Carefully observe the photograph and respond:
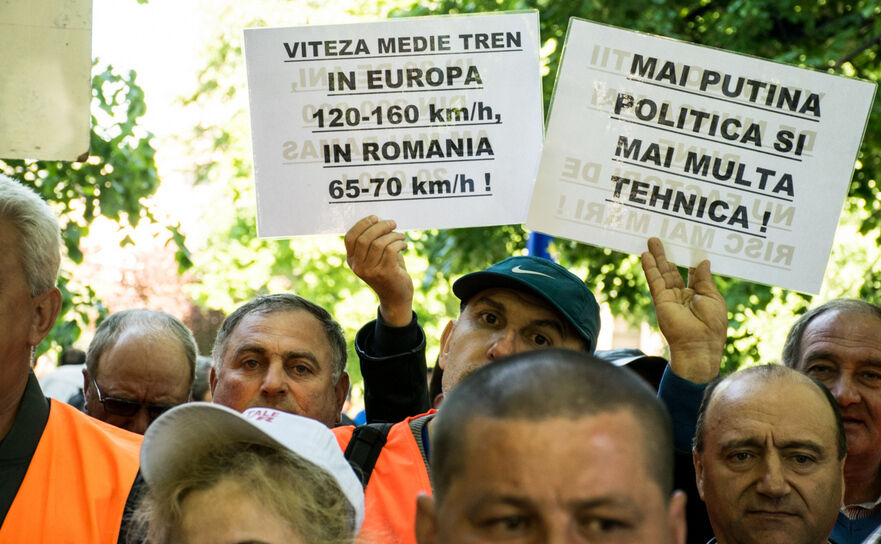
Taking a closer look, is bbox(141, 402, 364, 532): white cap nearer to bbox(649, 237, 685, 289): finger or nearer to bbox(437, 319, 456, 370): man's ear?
bbox(437, 319, 456, 370): man's ear

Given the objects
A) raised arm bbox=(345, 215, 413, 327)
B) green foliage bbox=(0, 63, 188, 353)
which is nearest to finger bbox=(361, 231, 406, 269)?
raised arm bbox=(345, 215, 413, 327)

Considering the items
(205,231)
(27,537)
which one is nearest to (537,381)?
(27,537)

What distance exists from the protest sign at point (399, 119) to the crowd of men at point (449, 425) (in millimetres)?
270

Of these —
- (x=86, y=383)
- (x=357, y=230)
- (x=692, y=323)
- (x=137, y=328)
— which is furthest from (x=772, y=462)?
(x=86, y=383)

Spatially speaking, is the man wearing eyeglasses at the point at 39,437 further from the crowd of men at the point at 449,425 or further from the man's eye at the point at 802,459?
the man's eye at the point at 802,459

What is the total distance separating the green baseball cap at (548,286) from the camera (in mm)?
3334

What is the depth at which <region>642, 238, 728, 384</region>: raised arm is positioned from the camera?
11.1 ft

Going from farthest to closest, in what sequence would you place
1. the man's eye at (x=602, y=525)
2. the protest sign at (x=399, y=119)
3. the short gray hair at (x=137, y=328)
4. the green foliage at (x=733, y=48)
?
1. the green foliage at (x=733, y=48)
2. the short gray hair at (x=137, y=328)
3. the protest sign at (x=399, y=119)
4. the man's eye at (x=602, y=525)

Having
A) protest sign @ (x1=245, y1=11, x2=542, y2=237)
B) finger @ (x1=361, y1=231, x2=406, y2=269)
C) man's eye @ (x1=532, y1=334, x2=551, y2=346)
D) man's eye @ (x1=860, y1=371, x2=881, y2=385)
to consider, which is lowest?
man's eye @ (x1=860, y1=371, x2=881, y2=385)

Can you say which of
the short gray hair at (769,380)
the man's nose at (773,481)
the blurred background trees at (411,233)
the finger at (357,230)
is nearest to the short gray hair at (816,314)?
the short gray hair at (769,380)

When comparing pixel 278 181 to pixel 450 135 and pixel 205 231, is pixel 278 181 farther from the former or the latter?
pixel 205 231

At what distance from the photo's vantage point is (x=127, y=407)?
4.21 m

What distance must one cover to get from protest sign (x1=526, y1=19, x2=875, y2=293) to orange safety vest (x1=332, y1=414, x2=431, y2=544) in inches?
43.4

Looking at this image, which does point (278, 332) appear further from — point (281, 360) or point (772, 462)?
point (772, 462)
